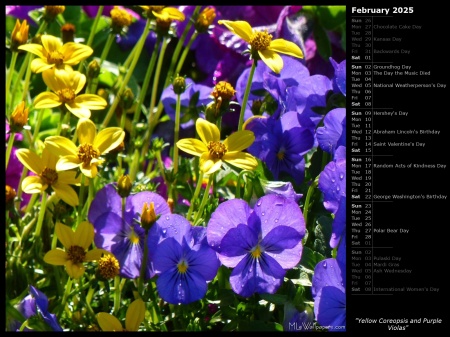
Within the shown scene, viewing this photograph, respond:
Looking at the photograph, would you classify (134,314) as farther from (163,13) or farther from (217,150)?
(163,13)

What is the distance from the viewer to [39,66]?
84cm

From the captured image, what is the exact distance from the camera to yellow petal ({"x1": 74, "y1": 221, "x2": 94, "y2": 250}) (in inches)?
31.9

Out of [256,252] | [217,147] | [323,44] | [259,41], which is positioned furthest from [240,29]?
[323,44]

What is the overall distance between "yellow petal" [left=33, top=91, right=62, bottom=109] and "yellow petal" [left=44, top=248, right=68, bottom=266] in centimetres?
15

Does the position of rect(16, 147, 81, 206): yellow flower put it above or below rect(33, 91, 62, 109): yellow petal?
below

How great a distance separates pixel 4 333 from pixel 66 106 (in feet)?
0.79

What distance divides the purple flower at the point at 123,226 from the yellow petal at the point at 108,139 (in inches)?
2.4

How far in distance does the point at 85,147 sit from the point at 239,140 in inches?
6.1

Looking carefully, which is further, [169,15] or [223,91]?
[169,15]

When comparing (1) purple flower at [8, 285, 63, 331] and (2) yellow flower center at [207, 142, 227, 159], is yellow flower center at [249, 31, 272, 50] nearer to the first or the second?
(2) yellow flower center at [207, 142, 227, 159]

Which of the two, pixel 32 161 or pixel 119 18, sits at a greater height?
pixel 119 18

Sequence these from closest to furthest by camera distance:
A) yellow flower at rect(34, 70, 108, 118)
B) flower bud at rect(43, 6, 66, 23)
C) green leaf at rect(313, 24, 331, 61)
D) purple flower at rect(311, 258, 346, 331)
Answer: purple flower at rect(311, 258, 346, 331) < yellow flower at rect(34, 70, 108, 118) < flower bud at rect(43, 6, 66, 23) < green leaf at rect(313, 24, 331, 61)

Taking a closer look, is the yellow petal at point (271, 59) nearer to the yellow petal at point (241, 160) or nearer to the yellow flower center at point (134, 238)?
the yellow petal at point (241, 160)

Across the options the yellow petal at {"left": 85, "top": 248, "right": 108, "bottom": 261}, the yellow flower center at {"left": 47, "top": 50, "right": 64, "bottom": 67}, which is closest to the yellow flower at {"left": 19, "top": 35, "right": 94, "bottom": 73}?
the yellow flower center at {"left": 47, "top": 50, "right": 64, "bottom": 67}
